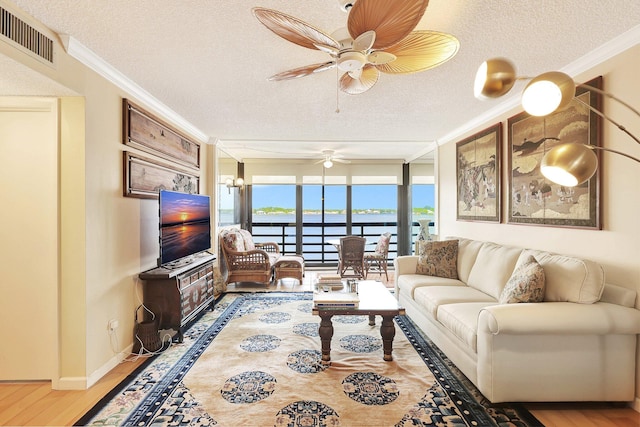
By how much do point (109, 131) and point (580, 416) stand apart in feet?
12.9

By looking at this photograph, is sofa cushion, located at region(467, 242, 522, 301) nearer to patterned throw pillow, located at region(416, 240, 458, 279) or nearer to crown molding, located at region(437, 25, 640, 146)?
patterned throw pillow, located at region(416, 240, 458, 279)

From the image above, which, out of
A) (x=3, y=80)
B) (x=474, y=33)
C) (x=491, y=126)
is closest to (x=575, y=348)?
(x=474, y=33)

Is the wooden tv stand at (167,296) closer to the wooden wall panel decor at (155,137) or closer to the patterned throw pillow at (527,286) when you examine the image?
the wooden wall panel decor at (155,137)

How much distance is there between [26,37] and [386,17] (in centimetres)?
205

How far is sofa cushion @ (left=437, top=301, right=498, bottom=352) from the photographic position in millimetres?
2141

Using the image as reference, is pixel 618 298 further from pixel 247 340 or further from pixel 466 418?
pixel 247 340

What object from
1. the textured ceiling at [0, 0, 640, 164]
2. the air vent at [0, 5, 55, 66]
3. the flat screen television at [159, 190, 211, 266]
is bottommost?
the flat screen television at [159, 190, 211, 266]

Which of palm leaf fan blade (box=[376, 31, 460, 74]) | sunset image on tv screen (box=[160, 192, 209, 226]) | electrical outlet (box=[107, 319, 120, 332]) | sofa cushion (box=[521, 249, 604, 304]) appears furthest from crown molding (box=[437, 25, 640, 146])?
electrical outlet (box=[107, 319, 120, 332])

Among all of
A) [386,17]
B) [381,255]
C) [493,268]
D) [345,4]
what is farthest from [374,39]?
[381,255]

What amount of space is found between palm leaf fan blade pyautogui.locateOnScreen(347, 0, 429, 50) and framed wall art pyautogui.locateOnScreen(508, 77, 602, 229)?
136 cm

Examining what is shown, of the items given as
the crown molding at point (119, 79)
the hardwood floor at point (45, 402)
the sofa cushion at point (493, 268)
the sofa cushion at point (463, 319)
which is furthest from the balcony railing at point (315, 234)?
the hardwood floor at point (45, 402)

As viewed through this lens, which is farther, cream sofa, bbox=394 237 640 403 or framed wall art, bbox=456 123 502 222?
framed wall art, bbox=456 123 502 222

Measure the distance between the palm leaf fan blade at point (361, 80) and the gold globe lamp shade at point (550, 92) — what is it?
3.42 feet

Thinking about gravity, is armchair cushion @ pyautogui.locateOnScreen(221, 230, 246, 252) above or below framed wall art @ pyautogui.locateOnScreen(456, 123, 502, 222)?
below
